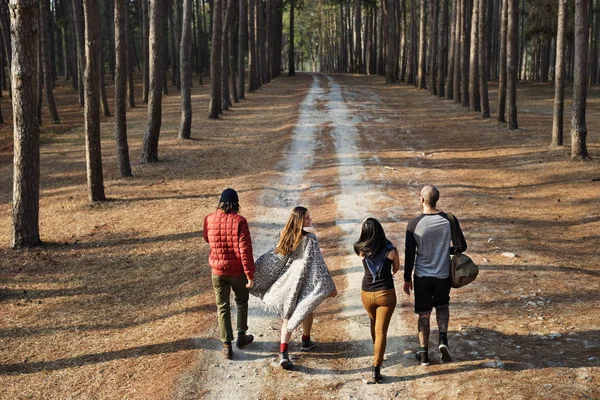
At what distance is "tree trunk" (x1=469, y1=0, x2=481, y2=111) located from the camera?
2658 centimetres

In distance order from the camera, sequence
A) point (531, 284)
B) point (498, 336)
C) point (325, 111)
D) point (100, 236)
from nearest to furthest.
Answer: point (498, 336), point (531, 284), point (100, 236), point (325, 111)

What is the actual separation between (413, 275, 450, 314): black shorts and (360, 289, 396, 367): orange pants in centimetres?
40

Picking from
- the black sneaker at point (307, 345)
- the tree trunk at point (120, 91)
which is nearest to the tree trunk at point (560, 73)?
the tree trunk at point (120, 91)

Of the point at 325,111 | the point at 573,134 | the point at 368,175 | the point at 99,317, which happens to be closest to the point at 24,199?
the point at 99,317

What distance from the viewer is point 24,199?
13.1m

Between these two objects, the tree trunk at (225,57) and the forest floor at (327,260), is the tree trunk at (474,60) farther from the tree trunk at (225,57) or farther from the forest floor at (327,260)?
the tree trunk at (225,57)

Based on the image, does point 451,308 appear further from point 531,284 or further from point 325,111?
point 325,111

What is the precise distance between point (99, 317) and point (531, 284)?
21.9 ft

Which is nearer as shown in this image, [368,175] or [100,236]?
[100,236]

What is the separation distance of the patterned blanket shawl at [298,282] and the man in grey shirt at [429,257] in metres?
0.97

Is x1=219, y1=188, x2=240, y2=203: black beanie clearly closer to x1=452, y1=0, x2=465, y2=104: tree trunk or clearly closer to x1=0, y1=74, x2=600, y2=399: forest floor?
x1=0, y1=74, x2=600, y2=399: forest floor

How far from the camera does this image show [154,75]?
66.1 ft

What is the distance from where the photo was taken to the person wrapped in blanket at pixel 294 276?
7227 mm

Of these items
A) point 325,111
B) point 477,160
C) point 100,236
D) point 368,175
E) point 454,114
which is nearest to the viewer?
point 100,236
